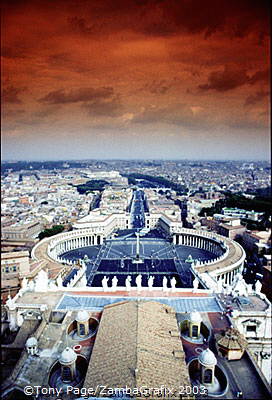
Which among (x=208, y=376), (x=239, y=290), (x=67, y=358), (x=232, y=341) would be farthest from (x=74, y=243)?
(x=208, y=376)

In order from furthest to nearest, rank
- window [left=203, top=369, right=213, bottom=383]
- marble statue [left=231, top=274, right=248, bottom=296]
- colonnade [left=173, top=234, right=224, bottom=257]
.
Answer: colonnade [left=173, top=234, right=224, bottom=257] < marble statue [left=231, top=274, right=248, bottom=296] < window [left=203, top=369, right=213, bottom=383]

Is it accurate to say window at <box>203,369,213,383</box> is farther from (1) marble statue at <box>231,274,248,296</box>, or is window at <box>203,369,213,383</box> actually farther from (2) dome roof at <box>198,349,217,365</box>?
(1) marble statue at <box>231,274,248,296</box>

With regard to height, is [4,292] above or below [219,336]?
below

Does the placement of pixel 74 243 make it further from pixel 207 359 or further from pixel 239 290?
pixel 207 359

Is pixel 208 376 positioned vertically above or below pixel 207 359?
below

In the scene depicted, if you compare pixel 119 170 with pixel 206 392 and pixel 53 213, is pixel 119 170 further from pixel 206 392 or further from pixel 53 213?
pixel 206 392

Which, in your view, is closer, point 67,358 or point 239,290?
point 67,358

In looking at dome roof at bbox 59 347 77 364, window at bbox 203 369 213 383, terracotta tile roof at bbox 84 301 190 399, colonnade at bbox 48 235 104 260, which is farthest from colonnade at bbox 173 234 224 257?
dome roof at bbox 59 347 77 364

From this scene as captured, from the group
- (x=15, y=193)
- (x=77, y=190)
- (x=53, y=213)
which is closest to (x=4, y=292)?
(x=53, y=213)
